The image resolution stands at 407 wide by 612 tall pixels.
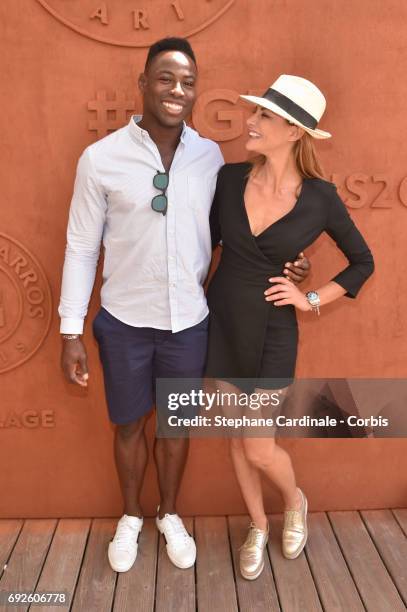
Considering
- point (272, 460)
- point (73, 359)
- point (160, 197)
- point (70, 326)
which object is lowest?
point (272, 460)

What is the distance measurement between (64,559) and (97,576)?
0.65 feet

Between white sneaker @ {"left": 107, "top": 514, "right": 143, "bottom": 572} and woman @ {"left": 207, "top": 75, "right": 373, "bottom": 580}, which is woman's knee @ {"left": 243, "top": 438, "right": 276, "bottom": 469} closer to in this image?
woman @ {"left": 207, "top": 75, "right": 373, "bottom": 580}

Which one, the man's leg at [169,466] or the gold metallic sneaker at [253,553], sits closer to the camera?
the gold metallic sneaker at [253,553]

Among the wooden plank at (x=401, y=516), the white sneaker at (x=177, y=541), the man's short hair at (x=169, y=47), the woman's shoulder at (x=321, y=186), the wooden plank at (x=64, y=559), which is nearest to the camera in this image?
the man's short hair at (x=169, y=47)

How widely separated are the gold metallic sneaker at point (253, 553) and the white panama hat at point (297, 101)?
1681 mm

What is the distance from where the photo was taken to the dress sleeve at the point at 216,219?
247 centimetres

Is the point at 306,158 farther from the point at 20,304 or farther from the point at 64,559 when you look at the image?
the point at 64,559

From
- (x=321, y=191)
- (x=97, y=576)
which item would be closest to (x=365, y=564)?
(x=97, y=576)

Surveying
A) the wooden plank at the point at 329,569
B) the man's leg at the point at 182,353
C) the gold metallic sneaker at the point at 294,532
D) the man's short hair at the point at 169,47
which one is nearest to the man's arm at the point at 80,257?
the man's leg at the point at 182,353

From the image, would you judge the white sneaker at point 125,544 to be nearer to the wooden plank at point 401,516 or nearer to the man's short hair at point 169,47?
the wooden plank at point 401,516

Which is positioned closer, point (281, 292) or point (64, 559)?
point (281, 292)

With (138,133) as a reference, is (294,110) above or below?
above

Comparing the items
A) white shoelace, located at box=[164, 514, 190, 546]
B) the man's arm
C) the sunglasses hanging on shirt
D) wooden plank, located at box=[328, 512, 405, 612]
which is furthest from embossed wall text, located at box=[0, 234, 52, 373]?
wooden plank, located at box=[328, 512, 405, 612]

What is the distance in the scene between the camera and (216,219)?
2545 millimetres
